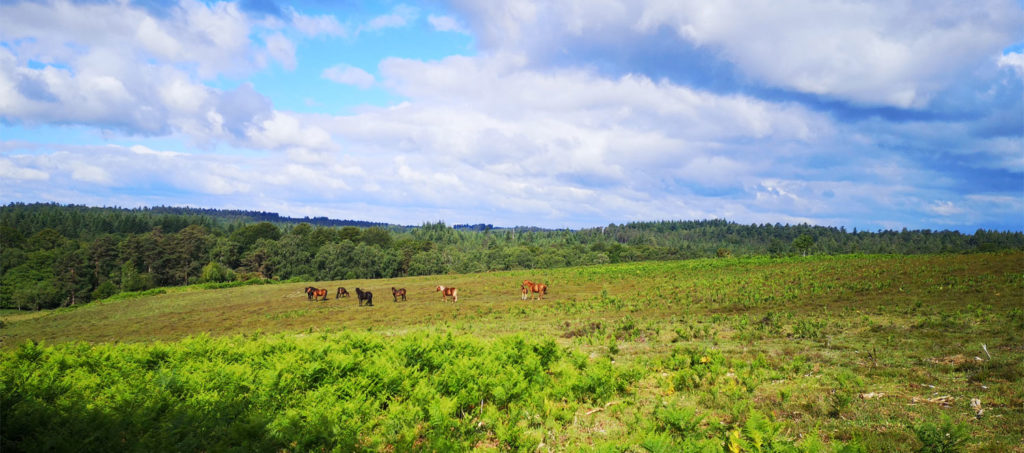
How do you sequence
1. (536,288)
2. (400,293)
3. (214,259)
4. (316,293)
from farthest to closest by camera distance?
(214,259) < (316,293) < (400,293) < (536,288)

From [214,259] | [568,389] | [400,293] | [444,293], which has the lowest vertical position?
[214,259]

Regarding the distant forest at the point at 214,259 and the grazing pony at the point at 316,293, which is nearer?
the grazing pony at the point at 316,293

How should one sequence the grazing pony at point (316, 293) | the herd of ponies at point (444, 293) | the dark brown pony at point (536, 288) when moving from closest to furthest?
the dark brown pony at point (536, 288) → the herd of ponies at point (444, 293) → the grazing pony at point (316, 293)

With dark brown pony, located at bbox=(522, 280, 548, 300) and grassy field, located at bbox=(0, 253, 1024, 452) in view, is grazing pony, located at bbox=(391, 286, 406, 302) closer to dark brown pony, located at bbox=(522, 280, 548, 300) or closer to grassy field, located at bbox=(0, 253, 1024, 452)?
dark brown pony, located at bbox=(522, 280, 548, 300)

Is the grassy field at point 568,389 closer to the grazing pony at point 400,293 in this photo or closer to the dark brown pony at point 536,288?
the dark brown pony at point 536,288

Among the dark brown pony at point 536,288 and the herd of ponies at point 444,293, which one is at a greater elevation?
the dark brown pony at point 536,288

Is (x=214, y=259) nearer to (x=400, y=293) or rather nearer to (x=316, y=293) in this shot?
(x=316, y=293)

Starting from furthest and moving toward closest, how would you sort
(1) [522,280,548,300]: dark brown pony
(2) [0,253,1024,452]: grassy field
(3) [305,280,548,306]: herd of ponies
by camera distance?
(3) [305,280,548,306]: herd of ponies < (1) [522,280,548,300]: dark brown pony < (2) [0,253,1024,452]: grassy field

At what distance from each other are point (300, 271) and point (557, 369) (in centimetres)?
8606

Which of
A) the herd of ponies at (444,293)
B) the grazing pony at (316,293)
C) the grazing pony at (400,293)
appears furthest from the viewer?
the grazing pony at (316,293)

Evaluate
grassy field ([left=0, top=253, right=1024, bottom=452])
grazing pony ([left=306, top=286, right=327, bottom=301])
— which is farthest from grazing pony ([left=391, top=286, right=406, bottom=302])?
grassy field ([left=0, top=253, right=1024, bottom=452])

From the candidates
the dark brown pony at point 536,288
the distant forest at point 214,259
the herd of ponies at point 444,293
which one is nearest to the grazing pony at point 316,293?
the herd of ponies at point 444,293

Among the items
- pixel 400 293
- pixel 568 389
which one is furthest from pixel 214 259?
pixel 568 389

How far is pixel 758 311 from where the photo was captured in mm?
21422
